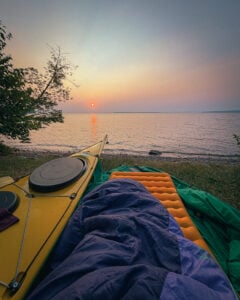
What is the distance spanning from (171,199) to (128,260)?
6.58 ft

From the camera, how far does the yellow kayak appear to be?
69.7 inches

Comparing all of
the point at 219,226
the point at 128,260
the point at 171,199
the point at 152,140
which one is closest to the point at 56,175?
the point at 171,199

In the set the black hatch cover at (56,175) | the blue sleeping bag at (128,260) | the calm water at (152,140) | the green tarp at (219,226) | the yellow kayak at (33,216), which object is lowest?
the calm water at (152,140)

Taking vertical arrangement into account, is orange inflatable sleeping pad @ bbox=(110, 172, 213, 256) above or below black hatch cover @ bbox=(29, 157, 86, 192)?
below

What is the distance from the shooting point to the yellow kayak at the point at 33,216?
1771 millimetres

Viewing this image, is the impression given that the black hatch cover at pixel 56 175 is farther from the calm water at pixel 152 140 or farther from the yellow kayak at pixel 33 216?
the calm water at pixel 152 140

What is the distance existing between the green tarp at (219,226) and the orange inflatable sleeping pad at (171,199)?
361 mm

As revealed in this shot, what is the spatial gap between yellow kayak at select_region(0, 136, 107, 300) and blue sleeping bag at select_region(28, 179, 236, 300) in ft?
0.97

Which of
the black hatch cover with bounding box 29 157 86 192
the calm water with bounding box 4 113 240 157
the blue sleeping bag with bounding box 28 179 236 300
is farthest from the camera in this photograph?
the calm water with bounding box 4 113 240 157

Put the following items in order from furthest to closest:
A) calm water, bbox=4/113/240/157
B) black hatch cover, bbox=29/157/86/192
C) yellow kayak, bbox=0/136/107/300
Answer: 1. calm water, bbox=4/113/240/157
2. black hatch cover, bbox=29/157/86/192
3. yellow kayak, bbox=0/136/107/300

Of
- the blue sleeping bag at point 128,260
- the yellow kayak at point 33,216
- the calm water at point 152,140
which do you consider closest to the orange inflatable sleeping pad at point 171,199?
the blue sleeping bag at point 128,260

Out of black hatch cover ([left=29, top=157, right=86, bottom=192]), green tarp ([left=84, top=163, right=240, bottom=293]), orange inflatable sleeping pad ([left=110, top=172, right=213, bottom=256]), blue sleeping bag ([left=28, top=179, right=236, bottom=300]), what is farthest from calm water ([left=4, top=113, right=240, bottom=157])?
blue sleeping bag ([left=28, top=179, right=236, bottom=300])

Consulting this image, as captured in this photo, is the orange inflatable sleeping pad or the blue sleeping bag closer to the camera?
the blue sleeping bag

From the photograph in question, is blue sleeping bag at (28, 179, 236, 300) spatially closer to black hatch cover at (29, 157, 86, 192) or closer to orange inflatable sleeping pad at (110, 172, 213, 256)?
orange inflatable sleeping pad at (110, 172, 213, 256)
